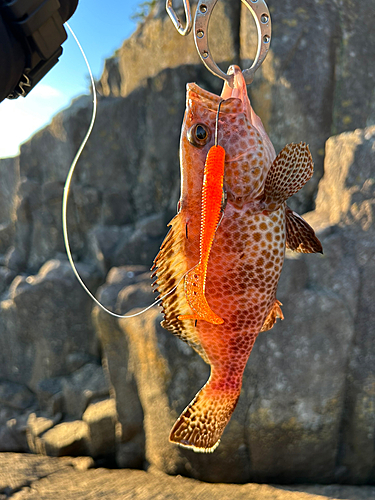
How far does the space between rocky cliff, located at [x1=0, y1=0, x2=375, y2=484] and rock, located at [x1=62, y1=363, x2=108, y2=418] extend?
2cm

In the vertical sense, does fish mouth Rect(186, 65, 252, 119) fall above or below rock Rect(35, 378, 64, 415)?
above

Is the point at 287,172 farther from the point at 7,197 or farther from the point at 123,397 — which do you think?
the point at 7,197

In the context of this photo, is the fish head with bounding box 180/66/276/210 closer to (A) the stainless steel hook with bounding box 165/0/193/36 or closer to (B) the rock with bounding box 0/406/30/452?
(A) the stainless steel hook with bounding box 165/0/193/36

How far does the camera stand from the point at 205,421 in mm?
1077

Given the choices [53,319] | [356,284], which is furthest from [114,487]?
[356,284]

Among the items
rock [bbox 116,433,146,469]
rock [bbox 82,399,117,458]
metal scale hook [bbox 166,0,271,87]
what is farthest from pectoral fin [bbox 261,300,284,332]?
rock [bbox 82,399,117,458]

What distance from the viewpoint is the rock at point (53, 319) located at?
16.2 ft

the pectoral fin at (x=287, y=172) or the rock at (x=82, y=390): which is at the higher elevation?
the pectoral fin at (x=287, y=172)

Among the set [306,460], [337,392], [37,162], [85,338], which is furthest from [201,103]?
[37,162]

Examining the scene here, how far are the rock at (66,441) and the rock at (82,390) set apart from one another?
0.22 m

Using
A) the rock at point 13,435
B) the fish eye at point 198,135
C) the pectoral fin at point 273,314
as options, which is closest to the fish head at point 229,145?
the fish eye at point 198,135

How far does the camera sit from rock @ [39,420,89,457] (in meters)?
4.17

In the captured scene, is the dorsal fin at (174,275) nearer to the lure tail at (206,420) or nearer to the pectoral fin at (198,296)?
the pectoral fin at (198,296)

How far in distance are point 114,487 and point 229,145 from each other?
11.7 ft
